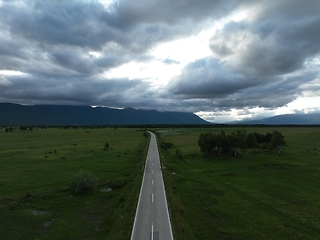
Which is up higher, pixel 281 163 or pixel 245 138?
pixel 245 138

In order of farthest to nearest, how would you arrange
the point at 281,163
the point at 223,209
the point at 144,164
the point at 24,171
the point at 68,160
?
the point at 68,160, the point at 281,163, the point at 144,164, the point at 24,171, the point at 223,209

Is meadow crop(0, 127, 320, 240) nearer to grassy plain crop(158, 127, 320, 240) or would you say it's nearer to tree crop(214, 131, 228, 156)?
grassy plain crop(158, 127, 320, 240)

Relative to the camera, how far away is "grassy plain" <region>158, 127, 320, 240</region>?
3019 cm

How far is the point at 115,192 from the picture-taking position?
4581cm

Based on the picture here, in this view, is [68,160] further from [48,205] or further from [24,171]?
[48,205]

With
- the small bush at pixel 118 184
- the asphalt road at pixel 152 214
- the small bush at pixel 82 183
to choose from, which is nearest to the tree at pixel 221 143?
the asphalt road at pixel 152 214

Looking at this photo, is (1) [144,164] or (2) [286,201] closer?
(2) [286,201]

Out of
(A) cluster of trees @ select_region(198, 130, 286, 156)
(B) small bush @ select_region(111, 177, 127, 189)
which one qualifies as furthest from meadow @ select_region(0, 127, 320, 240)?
(A) cluster of trees @ select_region(198, 130, 286, 156)

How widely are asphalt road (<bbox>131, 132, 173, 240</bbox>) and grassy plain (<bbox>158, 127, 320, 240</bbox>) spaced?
136 cm

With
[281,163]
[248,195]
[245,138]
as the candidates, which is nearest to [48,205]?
[248,195]

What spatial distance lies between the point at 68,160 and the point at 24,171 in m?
18.0

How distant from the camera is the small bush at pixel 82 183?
150ft

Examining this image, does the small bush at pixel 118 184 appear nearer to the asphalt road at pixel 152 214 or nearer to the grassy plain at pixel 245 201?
the asphalt road at pixel 152 214

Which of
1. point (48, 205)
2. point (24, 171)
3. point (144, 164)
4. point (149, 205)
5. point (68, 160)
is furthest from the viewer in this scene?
point (68, 160)
